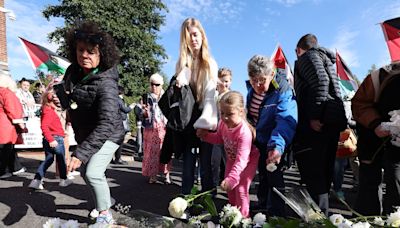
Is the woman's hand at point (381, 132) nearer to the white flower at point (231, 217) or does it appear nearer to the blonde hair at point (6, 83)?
the white flower at point (231, 217)

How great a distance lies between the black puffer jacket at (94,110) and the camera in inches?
113

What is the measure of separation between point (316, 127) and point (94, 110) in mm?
1916

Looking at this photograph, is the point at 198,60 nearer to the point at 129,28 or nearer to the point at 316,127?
the point at 316,127

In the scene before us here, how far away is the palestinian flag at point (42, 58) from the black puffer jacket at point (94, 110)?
3.65m

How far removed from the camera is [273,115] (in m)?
2.96

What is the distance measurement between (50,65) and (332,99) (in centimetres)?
513

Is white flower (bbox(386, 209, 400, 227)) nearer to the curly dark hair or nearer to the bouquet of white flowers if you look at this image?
the bouquet of white flowers

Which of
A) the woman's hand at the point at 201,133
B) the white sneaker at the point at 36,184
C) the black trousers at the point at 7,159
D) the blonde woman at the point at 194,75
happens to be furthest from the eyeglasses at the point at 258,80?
the black trousers at the point at 7,159

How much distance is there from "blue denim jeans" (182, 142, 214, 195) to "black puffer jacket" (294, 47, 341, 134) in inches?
36.0

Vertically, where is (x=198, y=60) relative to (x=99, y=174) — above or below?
above

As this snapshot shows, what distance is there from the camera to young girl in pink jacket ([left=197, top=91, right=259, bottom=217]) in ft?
9.41

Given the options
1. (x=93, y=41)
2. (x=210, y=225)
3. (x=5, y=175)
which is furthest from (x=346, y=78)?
(x=5, y=175)

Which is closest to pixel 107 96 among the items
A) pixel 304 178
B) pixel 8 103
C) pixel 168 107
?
pixel 168 107

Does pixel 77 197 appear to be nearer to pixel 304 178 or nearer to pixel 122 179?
pixel 122 179
